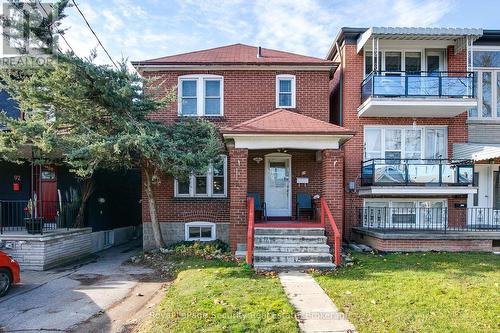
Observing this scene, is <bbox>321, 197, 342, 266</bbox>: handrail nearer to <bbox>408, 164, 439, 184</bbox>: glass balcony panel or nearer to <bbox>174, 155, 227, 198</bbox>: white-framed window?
<bbox>408, 164, 439, 184</bbox>: glass balcony panel

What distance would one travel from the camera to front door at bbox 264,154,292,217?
536 inches

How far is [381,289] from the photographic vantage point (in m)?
7.13

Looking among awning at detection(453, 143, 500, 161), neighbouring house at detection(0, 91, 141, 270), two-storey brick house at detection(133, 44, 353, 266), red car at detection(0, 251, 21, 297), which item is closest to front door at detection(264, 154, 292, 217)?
two-storey brick house at detection(133, 44, 353, 266)

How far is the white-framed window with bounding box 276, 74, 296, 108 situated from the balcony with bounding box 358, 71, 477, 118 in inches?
108

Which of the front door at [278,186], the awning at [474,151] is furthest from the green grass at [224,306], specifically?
the awning at [474,151]

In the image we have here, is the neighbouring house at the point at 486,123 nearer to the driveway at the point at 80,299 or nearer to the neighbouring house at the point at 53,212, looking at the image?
the driveway at the point at 80,299

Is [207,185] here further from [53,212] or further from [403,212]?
[403,212]

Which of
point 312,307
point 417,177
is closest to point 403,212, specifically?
point 417,177

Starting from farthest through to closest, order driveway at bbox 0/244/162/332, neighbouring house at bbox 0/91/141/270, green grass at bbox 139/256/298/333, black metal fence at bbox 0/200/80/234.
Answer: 1. black metal fence at bbox 0/200/80/234
2. neighbouring house at bbox 0/91/141/270
3. driveway at bbox 0/244/162/332
4. green grass at bbox 139/256/298/333

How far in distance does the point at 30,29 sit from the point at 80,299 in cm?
715

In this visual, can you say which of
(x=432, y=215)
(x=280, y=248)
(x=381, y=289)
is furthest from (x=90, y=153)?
(x=432, y=215)

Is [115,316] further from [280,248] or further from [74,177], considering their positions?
[74,177]

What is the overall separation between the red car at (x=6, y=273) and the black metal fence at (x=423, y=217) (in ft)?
35.3

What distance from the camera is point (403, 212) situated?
1380 cm
